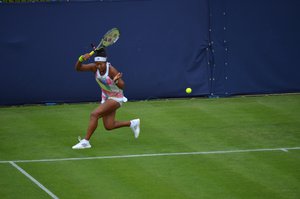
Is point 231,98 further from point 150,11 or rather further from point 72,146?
point 72,146

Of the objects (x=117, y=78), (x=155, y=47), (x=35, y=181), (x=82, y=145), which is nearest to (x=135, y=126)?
(x=82, y=145)

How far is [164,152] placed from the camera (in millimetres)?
15211

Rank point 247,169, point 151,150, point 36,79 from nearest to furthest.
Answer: point 247,169 < point 151,150 < point 36,79

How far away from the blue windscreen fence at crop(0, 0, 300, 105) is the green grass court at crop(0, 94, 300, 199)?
1.74ft

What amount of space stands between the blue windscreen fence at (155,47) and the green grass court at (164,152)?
1.74ft

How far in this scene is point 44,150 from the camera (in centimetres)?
1552

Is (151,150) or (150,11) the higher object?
(150,11)

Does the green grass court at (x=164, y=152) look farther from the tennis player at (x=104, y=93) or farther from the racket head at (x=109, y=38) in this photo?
the racket head at (x=109, y=38)

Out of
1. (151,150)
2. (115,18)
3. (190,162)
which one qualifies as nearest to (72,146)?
(151,150)

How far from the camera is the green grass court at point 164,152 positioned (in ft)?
41.3

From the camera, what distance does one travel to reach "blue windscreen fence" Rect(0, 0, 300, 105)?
66.5 ft

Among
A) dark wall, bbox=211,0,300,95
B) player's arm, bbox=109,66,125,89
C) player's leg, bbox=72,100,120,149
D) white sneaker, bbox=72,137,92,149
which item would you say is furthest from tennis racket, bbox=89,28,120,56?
dark wall, bbox=211,0,300,95

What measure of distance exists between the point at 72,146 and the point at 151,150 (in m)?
1.68

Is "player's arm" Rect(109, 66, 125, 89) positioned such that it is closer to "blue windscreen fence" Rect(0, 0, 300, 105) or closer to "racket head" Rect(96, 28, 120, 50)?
"racket head" Rect(96, 28, 120, 50)
